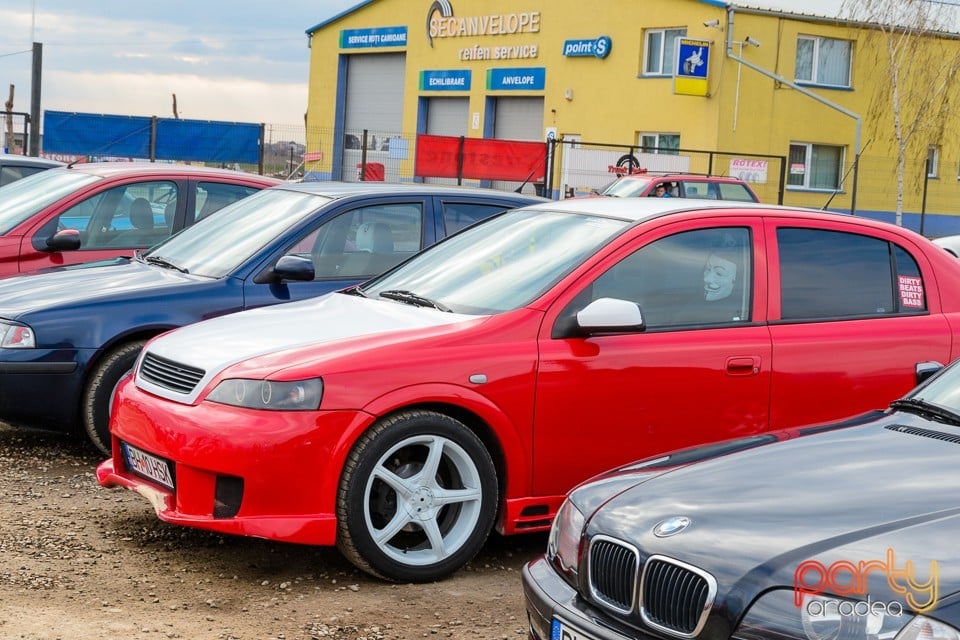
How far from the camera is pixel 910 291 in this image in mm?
6070

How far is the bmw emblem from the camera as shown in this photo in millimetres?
3295

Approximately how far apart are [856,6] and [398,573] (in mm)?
31013

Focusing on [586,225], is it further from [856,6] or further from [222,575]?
[856,6]

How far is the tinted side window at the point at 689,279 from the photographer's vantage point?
546 cm

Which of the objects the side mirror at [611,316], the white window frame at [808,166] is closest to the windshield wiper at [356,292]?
the side mirror at [611,316]

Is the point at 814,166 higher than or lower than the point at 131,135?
higher

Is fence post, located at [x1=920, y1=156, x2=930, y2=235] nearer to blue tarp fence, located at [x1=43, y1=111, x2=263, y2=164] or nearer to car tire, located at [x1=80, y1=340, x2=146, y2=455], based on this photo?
blue tarp fence, located at [x1=43, y1=111, x2=263, y2=164]

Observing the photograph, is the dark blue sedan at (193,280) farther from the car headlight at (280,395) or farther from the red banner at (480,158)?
the red banner at (480,158)

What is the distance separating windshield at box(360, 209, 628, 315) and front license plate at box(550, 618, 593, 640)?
2008 millimetres

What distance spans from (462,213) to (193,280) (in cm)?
176

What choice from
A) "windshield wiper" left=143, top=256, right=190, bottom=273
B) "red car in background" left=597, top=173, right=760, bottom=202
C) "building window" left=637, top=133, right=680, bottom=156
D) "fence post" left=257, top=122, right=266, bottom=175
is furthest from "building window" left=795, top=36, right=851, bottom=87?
"windshield wiper" left=143, top=256, right=190, bottom=273

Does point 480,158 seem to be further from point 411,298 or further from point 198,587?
point 198,587

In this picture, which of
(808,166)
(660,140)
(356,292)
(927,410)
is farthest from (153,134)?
(927,410)

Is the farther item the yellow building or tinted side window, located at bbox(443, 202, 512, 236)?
the yellow building
